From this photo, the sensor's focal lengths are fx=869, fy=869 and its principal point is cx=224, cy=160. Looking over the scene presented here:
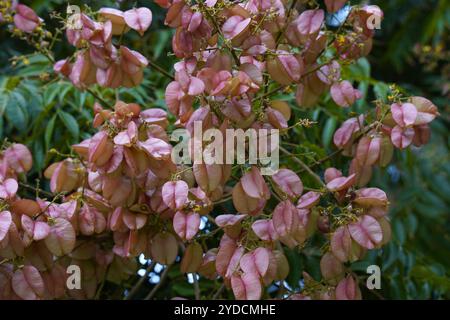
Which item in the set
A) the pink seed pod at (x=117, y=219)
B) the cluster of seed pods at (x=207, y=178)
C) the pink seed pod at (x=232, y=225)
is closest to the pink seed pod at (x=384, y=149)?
→ the cluster of seed pods at (x=207, y=178)

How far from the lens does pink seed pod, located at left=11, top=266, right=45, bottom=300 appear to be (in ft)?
5.33

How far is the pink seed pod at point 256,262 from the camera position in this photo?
5.02ft

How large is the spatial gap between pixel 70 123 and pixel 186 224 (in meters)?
0.65

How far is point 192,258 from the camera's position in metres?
1.73

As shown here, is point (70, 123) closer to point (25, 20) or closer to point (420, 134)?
point (25, 20)

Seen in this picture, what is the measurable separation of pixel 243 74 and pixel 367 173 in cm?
42

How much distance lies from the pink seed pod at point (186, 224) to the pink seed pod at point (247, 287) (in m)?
0.12

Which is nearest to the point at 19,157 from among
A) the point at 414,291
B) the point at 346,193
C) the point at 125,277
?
the point at 125,277

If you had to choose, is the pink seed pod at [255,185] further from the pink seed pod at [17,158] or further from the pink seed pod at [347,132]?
the pink seed pod at [17,158]

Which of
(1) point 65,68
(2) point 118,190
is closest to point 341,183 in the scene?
(2) point 118,190

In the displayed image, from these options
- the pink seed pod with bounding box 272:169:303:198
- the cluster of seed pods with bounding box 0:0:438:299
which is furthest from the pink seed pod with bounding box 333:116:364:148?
the pink seed pod with bounding box 272:169:303:198

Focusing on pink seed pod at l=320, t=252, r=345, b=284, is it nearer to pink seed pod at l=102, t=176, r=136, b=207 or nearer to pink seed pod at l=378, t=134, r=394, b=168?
pink seed pod at l=378, t=134, r=394, b=168

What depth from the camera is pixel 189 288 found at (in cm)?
209

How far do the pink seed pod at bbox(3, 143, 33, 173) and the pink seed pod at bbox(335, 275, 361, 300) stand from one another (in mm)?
715
